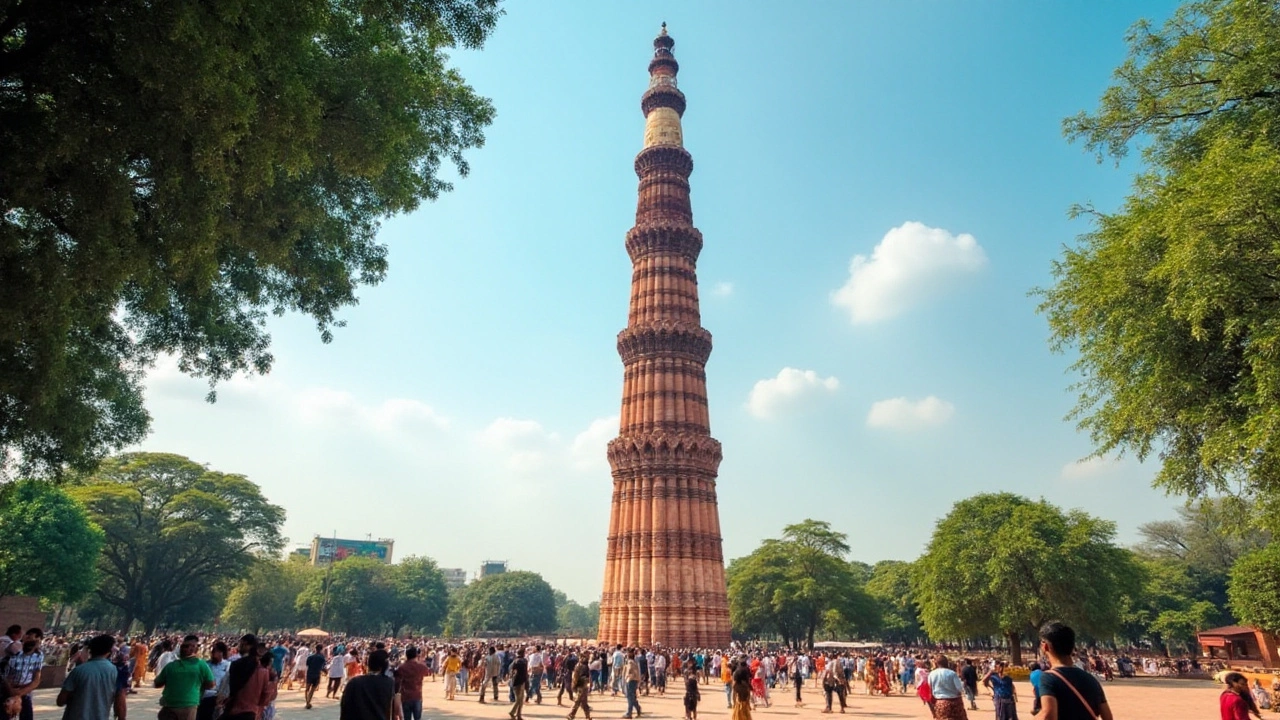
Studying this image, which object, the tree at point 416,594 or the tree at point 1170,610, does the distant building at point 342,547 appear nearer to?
the tree at point 416,594

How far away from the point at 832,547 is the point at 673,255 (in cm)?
3382

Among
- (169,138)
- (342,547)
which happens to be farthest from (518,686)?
(342,547)

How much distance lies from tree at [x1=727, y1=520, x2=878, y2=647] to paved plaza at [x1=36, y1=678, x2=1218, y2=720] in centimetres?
3443

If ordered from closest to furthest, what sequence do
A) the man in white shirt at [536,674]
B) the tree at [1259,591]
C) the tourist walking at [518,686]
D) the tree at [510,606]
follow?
the tourist walking at [518,686], the man in white shirt at [536,674], the tree at [1259,591], the tree at [510,606]

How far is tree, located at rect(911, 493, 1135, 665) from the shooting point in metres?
35.5

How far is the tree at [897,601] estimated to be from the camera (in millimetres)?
A: 75688

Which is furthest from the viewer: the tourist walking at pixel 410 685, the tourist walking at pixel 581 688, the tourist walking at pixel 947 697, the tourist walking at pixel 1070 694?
the tourist walking at pixel 581 688

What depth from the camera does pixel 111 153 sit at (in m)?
8.70

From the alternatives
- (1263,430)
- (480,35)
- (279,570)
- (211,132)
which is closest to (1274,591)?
(1263,430)

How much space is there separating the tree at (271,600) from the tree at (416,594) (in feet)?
29.4

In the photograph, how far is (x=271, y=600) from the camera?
79375 mm

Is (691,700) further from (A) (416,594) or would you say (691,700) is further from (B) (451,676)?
(A) (416,594)

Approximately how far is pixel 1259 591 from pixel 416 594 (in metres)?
76.9

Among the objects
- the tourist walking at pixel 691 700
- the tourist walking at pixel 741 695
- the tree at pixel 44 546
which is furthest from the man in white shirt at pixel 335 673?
the tree at pixel 44 546
